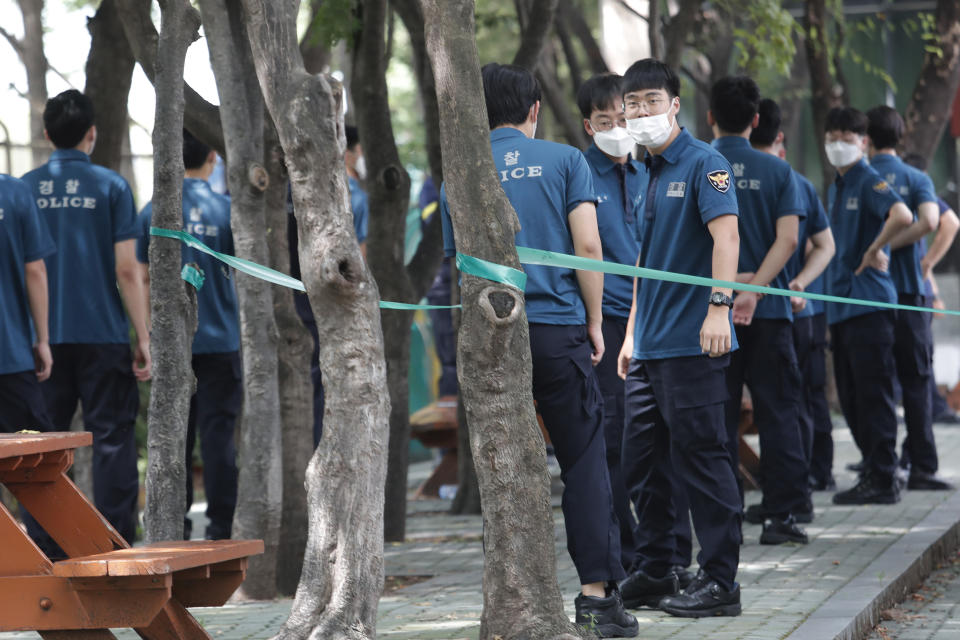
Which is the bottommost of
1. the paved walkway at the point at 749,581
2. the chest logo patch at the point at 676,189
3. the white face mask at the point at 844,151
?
the paved walkway at the point at 749,581

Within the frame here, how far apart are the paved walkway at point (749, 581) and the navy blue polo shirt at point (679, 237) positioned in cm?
109

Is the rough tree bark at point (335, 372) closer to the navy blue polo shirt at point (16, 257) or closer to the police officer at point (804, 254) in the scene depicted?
the navy blue polo shirt at point (16, 257)

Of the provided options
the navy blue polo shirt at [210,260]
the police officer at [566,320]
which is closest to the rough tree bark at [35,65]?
the navy blue polo shirt at [210,260]

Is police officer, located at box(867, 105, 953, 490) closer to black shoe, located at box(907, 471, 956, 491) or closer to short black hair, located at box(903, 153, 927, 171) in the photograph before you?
black shoe, located at box(907, 471, 956, 491)

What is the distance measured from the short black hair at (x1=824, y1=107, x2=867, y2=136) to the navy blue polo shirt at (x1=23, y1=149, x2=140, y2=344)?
446cm

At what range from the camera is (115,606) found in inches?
176

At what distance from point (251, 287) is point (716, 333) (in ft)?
7.13

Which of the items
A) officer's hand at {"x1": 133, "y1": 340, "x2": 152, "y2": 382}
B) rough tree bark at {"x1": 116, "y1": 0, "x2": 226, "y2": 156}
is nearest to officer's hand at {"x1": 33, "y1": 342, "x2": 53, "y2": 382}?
officer's hand at {"x1": 133, "y1": 340, "x2": 152, "y2": 382}

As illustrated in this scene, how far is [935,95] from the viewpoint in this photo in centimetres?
1320

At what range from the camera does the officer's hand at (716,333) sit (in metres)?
5.54

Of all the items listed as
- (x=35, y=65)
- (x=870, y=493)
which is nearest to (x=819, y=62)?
(x=870, y=493)

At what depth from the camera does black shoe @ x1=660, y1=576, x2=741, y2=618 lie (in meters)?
5.72

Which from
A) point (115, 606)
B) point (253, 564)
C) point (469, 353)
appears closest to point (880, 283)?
point (253, 564)

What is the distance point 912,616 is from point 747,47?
693 cm
